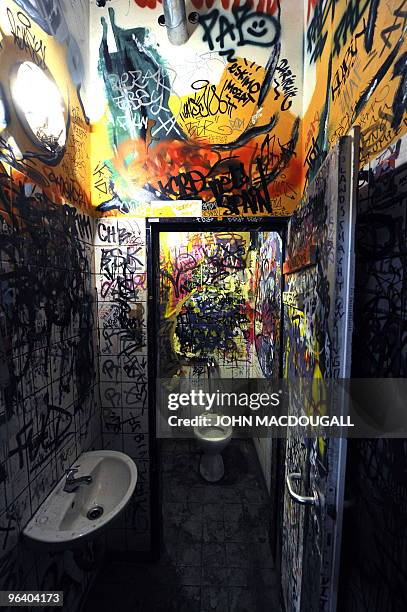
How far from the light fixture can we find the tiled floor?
2.49 meters

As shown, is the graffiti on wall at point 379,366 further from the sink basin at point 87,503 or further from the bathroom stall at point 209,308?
the bathroom stall at point 209,308

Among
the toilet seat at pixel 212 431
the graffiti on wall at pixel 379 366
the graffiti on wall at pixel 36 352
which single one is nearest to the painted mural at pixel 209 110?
the graffiti on wall at pixel 36 352

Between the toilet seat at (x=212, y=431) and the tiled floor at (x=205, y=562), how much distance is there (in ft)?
1.40

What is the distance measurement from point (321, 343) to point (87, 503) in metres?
1.39

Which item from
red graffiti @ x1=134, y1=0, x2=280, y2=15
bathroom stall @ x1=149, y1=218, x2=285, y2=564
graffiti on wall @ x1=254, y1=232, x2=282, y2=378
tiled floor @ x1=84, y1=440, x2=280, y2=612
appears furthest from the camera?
bathroom stall @ x1=149, y1=218, x2=285, y2=564

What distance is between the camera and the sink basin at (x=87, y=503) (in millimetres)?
1036

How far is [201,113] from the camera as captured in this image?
1.54 metres

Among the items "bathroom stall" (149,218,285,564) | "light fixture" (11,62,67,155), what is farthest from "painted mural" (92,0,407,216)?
"bathroom stall" (149,218,285,564)

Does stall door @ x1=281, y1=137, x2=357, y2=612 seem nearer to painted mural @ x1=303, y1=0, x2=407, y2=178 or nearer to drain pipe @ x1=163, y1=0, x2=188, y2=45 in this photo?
painted mural @ x1=303, y1=0, x2=407, y2=178

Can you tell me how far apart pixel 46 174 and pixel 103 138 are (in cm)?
58

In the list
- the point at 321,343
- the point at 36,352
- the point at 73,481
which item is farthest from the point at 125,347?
the point at 321,343

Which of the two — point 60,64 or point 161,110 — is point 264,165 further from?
point 60,64

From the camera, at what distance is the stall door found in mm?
713

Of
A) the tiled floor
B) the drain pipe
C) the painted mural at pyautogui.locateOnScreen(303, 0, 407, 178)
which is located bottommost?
the tiled floor
